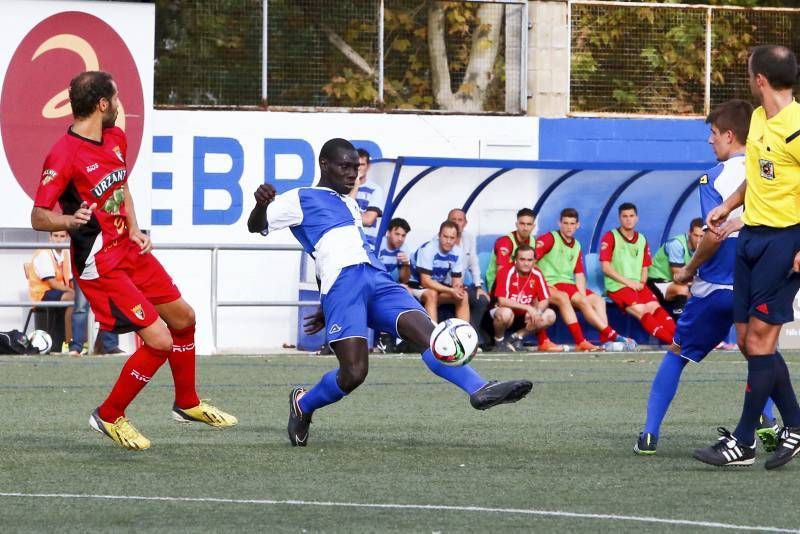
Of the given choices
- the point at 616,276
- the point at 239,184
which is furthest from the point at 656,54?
the point at 239,184

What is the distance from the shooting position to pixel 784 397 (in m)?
7.58

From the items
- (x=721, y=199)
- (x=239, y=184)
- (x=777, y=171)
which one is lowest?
(x=239, y=184)

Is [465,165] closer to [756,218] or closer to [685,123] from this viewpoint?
[685,123]

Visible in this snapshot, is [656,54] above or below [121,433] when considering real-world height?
above

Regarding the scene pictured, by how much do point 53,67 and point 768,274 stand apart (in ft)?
39.0

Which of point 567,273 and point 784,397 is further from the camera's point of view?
point 567,273

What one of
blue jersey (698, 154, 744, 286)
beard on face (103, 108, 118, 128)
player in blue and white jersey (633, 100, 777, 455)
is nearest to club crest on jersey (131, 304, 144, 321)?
beard on face (103, 108, 118, 128)

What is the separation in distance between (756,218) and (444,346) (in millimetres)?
1645

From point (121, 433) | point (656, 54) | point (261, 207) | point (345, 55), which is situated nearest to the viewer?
point (121, 433)

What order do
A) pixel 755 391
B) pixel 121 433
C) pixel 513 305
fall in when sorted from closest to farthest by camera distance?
pixel 755 391
pixel 121 433
pixel 513 305

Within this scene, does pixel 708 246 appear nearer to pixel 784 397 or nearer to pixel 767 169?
pixel 767 169

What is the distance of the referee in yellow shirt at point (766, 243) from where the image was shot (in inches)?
284

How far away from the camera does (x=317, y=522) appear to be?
235 inches

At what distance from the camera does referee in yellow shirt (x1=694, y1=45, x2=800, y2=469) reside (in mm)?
7223
